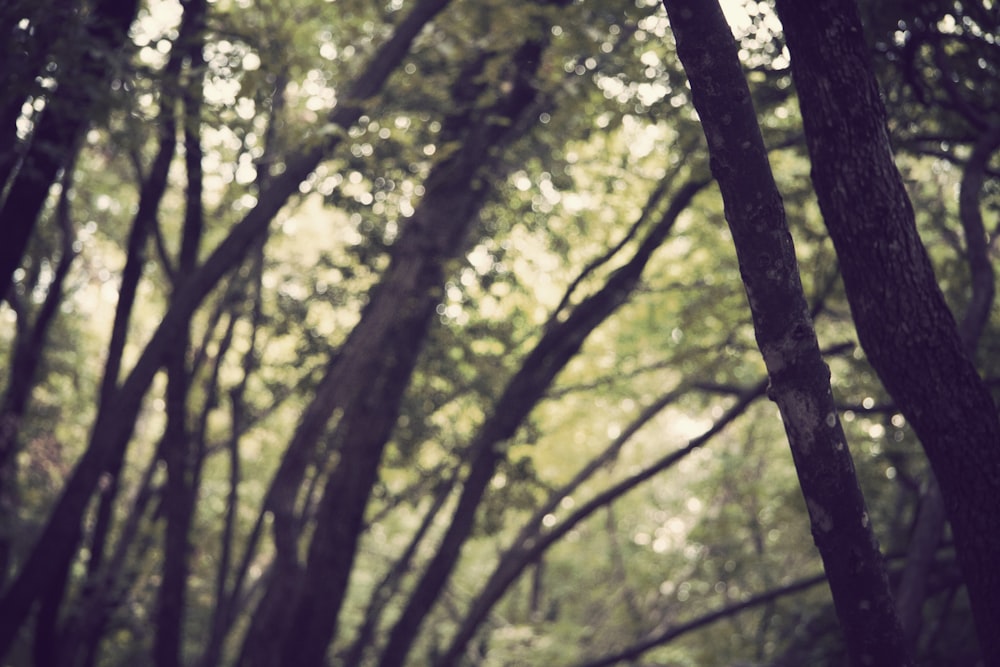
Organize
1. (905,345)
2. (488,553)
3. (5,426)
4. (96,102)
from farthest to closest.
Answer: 1. (488,553)
2. (5,426)
3. (96,102)
4. (905,345)

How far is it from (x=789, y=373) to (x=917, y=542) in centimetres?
335

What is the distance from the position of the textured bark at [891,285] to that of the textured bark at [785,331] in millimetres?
447

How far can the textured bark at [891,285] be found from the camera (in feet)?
11.3

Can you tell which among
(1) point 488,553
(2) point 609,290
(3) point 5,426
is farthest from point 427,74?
(1) point 488,553

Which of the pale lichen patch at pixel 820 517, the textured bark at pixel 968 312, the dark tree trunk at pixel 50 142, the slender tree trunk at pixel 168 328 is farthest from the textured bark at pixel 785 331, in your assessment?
the dark tree trunk at pixel 50 142

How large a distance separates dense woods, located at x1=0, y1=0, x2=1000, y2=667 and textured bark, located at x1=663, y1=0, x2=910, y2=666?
0.03ft

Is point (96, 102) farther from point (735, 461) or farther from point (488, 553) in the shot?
point (488, 553)

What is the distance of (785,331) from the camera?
10.6 feet

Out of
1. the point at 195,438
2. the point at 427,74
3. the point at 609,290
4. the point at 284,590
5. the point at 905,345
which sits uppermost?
the point at 427,74

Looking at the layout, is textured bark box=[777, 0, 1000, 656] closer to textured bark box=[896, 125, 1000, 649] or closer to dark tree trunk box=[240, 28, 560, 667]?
textured bark box=[896, 125, 1000, 649]

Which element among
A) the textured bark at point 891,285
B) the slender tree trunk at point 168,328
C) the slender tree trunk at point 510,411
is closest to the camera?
the textured bark at point 891,285

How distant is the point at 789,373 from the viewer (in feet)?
10.7

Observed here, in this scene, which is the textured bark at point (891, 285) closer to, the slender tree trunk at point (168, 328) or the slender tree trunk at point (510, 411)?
the slender tree trunk at point (168, 328)

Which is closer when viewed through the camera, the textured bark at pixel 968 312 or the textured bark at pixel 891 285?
the textured bark at pixel 891 285
